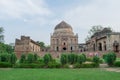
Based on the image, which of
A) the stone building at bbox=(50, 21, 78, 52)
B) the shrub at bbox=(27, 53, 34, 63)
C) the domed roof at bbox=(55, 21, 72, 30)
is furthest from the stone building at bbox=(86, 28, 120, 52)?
the shrub at bbox=(27, 53, 34, 63)

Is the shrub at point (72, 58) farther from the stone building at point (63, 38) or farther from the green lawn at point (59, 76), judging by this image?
the stone building at point (63, 38)

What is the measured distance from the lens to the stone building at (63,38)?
63.1 meters

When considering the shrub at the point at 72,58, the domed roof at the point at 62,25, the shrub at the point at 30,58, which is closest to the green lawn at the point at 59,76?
the shrub at the point at 30,58

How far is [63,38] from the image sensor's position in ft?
211

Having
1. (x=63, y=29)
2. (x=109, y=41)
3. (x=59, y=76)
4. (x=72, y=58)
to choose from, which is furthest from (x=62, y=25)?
(x=59, y=76)

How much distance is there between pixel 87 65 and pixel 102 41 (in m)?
34.3

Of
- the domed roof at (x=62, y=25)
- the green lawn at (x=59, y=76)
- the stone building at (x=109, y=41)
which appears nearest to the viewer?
the green lawn at (x=59, y=76)

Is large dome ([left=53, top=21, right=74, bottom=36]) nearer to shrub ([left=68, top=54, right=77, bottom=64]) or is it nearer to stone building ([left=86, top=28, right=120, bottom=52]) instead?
stone building ([left=86, top=28, right=120, bottom=52])

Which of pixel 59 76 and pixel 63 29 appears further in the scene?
pixel 63 29

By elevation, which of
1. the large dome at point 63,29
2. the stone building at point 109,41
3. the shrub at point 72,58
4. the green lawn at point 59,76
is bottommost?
the green lawn at point 59,76

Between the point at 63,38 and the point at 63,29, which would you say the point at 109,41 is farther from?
the point at 63,38

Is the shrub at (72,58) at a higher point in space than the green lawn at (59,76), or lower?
higher

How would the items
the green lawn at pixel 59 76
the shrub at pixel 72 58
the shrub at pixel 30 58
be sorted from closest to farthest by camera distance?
the green lawn at pixel 59 76 < the shrub at pixel 30 58 < the shrub at pixel 72 58

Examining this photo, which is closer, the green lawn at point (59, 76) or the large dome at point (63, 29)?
the green lawn at point (59, 76)
